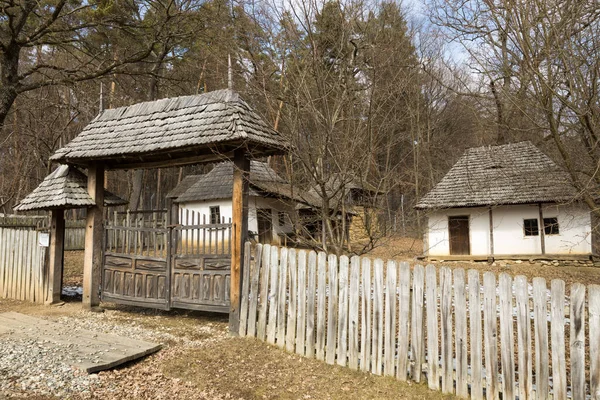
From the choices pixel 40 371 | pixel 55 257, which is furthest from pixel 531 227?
pixel 40 371

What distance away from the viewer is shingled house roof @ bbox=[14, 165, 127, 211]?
27.5 ft

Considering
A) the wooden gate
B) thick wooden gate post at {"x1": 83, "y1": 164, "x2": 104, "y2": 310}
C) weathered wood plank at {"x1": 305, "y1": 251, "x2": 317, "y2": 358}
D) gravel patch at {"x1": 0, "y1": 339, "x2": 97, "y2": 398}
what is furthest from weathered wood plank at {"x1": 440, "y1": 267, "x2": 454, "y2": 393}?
thick wooden gate post at {"x1": 83, "y1": 164, "x2": 104, "y2": 310}

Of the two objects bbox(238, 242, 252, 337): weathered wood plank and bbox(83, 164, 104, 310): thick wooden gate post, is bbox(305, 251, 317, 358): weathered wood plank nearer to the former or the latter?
bbox(238, 242, 252, 337): weathered wood plank

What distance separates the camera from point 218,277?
23.5 feet

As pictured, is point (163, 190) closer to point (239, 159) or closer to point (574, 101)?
point (239, 159)

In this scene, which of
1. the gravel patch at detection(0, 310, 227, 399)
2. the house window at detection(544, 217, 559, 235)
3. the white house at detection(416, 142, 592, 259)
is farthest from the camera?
the house window at detection(544, 217, 559, 235)

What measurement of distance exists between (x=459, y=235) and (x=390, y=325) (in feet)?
50.3

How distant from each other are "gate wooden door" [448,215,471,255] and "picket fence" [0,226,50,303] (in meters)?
16.0

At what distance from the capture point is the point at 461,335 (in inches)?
173

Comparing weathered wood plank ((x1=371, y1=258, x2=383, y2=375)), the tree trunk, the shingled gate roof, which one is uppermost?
the tree trunk

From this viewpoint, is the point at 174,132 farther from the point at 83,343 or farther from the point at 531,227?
the point at 531,227

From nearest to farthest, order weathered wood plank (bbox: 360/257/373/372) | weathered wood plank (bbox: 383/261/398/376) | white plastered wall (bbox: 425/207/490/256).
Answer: weathered wood plank (bbox: 383/261/398/376), weathered wood plank (bbox: 360/257/373/372), white plastered wall (bbox: 425/207/490/256)

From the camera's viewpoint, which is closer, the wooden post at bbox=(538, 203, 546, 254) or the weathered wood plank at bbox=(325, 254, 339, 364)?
the weathered wood plank at bbox=(325, 254, 339, 364)

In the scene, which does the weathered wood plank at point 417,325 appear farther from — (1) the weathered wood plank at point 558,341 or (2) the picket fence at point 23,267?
(2) the picket fence at point 23,267
